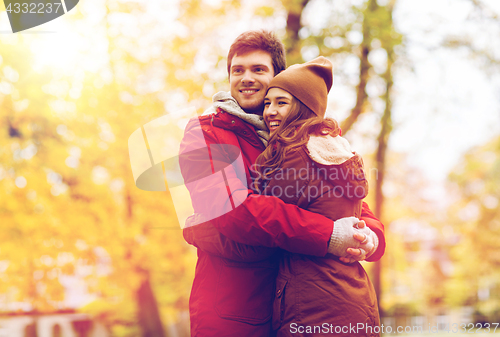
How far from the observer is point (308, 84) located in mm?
1853

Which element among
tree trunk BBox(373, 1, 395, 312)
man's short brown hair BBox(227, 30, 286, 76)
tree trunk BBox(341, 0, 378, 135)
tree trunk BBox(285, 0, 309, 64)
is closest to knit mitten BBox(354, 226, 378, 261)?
man's short brown hair BBox(227, 30, 286, 76)

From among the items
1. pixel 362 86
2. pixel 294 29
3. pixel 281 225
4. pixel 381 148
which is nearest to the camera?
pixel 281 225

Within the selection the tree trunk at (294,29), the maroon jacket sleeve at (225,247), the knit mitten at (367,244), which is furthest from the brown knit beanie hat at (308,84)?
the tree trunk at (294,29)

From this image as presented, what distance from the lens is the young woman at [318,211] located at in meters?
1.55

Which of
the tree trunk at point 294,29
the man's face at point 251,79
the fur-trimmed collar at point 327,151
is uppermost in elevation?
the tree trunk at point 294,29

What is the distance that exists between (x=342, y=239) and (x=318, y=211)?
0.52ft

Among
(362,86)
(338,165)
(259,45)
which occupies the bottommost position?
(338,165)

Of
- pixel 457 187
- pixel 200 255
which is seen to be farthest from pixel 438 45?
pixel 457 187

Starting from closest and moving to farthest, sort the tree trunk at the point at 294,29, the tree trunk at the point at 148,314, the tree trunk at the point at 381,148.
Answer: the tree trunk at the point at 294,29
the tree trunk at the point at 381,148
the tree trunk at the point at 148,314

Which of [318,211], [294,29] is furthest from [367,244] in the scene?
[294,29]

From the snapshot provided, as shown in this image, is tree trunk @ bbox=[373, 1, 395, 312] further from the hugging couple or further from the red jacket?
the red jacket

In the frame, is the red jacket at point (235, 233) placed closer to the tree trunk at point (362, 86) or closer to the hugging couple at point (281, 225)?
the hugging couple at point (281, 225)

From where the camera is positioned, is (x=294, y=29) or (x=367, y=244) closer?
(x=367, y=244)

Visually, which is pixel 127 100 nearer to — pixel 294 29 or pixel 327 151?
pixel 294 29
